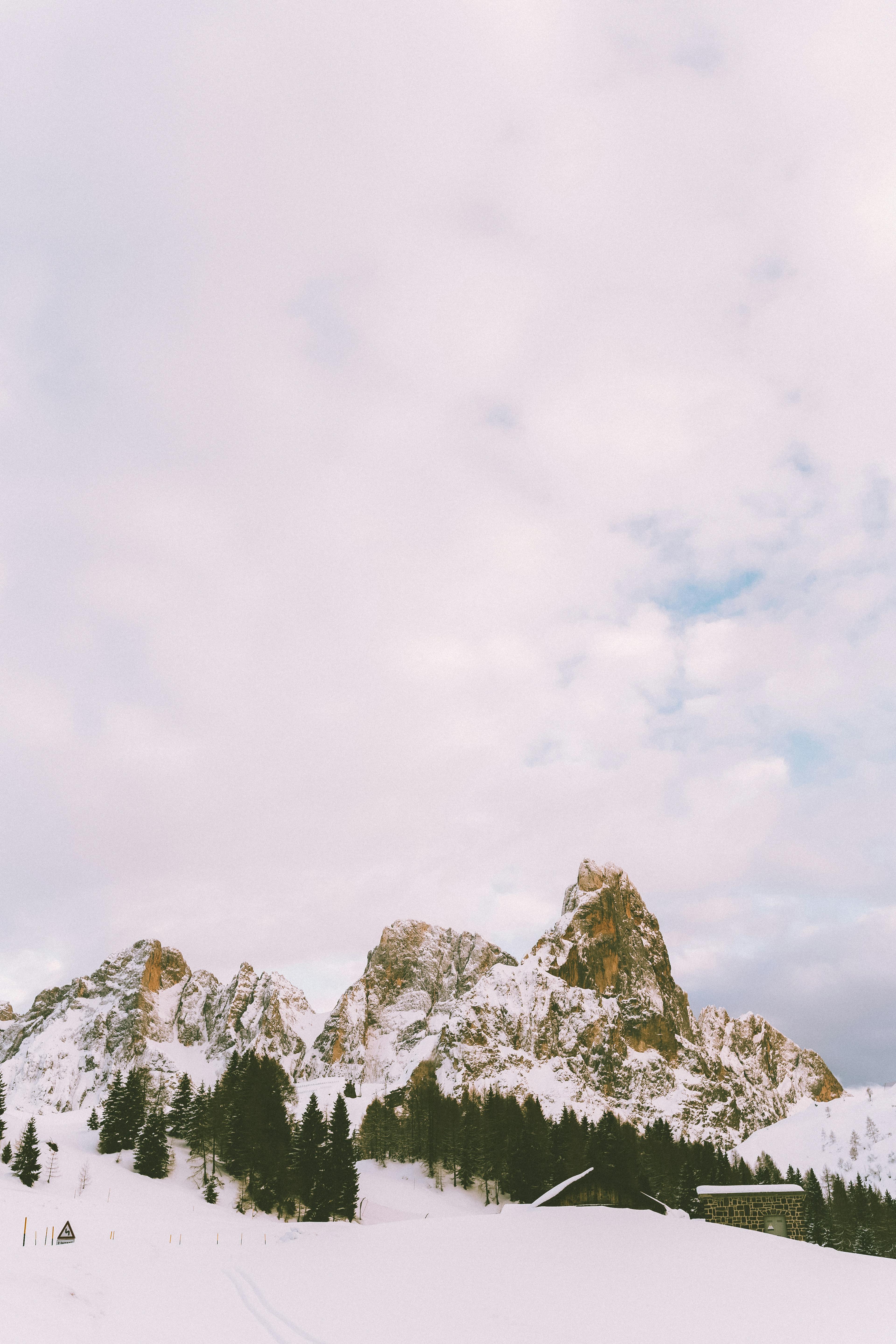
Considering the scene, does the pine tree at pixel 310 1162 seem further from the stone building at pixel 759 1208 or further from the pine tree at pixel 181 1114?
the stone building at pixel 759 1208

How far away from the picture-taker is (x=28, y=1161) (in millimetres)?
61281

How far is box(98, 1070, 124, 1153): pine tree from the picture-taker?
76.3m

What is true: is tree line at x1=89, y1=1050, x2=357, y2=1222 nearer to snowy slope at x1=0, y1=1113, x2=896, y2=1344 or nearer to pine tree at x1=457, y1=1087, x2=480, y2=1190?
snowy slope at x1=0, y1=1113, x2=896, y2=1344

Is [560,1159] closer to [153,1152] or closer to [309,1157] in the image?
[309,1157]

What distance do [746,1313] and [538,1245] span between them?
13.3 meters

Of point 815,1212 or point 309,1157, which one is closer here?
point 309,1157

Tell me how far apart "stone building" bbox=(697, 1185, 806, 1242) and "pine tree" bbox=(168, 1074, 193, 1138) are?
49.6 meters

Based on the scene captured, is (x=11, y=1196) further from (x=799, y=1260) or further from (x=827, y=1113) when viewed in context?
(x=827, y=1113)

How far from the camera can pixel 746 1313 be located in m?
26.2

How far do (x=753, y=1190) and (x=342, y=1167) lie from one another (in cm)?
3676

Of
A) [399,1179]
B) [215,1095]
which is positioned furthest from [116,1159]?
[399,1179]

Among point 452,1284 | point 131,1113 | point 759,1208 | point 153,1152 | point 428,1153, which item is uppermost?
point 131,1113

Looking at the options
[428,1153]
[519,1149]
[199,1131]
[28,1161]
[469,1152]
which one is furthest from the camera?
[428,1153]

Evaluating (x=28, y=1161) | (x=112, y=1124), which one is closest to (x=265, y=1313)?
(x=28, y=1161)
